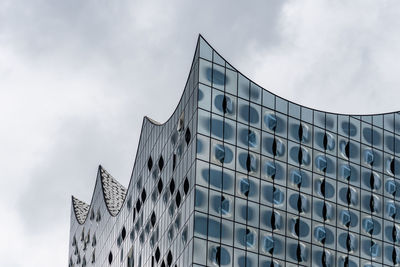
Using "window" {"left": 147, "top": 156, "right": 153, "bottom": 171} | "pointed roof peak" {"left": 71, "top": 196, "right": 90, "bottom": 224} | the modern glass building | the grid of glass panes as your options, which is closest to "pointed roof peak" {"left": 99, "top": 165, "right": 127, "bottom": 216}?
"pointed roof peak" {"left": 71, "top": 196, "right": 90, "bottom": 224}

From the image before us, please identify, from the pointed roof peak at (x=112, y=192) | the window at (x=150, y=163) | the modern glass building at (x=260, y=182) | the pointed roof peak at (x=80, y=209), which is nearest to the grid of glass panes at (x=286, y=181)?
the modern glass building at (x=260, y=182)

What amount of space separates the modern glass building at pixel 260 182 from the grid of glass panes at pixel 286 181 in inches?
2.2

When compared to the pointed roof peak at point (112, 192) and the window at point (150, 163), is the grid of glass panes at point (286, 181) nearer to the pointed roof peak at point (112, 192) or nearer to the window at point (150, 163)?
the window at point (150, 163)

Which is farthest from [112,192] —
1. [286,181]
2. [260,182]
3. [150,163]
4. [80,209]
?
[260,182]

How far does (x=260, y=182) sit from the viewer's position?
63094 mm

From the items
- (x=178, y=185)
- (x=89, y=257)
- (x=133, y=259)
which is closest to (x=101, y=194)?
(x=89, y=257)

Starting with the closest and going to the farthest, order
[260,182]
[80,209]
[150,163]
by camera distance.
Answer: [260,182] < [150,163] < [80,209]

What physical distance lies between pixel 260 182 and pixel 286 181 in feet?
6.26

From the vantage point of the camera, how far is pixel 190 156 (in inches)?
2457

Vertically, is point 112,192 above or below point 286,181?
above

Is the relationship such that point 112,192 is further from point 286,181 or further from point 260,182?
point 260,182

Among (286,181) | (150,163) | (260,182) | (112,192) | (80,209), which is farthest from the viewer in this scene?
(80,209)

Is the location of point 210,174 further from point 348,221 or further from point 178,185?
point 348,221

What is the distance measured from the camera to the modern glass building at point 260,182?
61.3 metres
